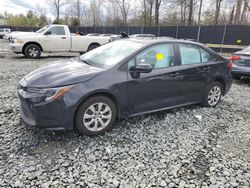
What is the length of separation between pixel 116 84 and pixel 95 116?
0.58 m

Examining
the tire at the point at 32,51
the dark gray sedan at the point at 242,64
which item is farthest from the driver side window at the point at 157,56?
the tire at the point at 32,51

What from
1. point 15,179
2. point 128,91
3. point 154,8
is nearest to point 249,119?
point 128,91

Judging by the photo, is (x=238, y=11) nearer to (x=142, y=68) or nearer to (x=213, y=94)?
(x=213, y=94)

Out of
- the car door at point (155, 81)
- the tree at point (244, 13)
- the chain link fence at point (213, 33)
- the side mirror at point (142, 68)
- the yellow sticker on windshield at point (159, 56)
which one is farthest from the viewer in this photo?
the tree at point (244, 13)

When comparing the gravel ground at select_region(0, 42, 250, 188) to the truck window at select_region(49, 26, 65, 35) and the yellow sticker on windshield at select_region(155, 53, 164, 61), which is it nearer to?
the yellow sticker on windshield at select_region(155, 53, 164, 61)

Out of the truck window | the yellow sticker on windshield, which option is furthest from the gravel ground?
the truck window

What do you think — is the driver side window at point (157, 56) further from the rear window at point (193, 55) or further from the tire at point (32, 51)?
the tire at point (32, 51)

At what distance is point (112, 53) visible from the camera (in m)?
3.72

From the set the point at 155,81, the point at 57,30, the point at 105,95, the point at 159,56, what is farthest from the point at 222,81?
the point at 57,30

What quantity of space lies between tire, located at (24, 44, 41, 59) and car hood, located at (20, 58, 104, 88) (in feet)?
25.7

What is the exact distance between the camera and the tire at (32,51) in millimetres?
10219

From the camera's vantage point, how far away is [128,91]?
330 cm

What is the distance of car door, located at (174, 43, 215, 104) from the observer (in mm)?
3953

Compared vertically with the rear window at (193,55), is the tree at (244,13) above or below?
above
